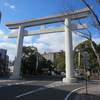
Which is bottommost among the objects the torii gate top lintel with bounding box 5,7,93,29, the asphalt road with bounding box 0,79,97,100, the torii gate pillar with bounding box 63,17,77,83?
the asphalt road with bounding box 0,79,97,100

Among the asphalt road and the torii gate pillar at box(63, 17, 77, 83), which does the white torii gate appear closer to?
the torii gate pillar at box(63, 17, 77, 83)

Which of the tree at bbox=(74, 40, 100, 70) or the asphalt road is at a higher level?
the tree at bbox=(74, 40, 100, 70)

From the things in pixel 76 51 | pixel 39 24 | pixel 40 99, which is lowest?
pixel 40 99

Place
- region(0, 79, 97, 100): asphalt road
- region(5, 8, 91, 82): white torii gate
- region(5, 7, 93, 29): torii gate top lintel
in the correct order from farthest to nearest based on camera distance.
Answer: region(5, 7, 93, 29): torii gate top lintel, region(5, 8, 91, 82): white torii gate, region(0, 79, 97, 100): asphalt road

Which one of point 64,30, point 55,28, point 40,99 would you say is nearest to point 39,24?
point 55,28

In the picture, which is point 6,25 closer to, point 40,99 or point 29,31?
point 29,31

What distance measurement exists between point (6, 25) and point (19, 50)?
7.18m

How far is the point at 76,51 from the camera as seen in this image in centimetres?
4097

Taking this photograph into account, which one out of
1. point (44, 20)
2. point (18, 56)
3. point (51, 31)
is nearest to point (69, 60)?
point (51, 31)

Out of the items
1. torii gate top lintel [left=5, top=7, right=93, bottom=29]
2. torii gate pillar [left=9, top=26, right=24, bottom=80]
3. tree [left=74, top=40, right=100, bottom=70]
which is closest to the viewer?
torii gate top lintel [left=5, top=7, right=93, bottom=29]

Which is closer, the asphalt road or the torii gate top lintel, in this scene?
the asphalt road

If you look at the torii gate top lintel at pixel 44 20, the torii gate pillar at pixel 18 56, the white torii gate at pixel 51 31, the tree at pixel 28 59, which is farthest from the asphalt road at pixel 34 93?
the tree at pixel 28 59

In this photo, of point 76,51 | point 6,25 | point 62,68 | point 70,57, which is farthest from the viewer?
point 62,68

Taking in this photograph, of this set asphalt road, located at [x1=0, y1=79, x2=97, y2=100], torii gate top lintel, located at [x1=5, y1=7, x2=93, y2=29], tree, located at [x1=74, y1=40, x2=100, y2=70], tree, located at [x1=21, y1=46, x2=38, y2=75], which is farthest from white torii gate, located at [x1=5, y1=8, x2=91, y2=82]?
tree, located at [x1=74, y1=40, x2=100, y2=70]
